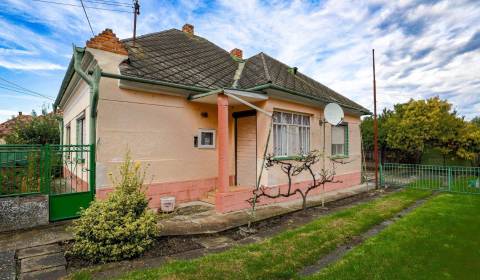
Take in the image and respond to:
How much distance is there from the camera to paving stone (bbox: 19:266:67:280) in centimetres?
380

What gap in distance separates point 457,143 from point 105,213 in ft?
78.3

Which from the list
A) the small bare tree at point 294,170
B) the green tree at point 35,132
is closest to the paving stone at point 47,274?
the small bare tree at point 294,170

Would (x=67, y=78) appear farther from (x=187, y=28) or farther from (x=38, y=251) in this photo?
(x=38, y=251)

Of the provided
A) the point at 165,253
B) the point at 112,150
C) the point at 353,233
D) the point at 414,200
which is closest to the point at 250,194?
the point at 353,233

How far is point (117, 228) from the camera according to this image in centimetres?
455

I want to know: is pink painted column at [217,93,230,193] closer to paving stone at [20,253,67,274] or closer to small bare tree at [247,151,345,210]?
small bare tree at [247,151,345,210]

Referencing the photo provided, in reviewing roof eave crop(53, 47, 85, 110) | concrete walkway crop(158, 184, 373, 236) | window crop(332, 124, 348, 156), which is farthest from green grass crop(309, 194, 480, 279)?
roof eave crop(53, 47, 85, 110)

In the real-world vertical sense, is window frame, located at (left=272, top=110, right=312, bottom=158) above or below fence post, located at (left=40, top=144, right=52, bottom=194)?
above

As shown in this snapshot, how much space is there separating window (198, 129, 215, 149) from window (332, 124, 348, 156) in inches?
260

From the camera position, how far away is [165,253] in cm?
480

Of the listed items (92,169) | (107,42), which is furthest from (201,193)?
(107,42)

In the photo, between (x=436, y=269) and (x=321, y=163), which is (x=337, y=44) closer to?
(x=321, y=163)

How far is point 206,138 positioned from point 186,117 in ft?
3.70

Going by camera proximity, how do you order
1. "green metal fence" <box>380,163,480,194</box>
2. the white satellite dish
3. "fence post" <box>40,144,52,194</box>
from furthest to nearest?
"green metal fence" <box>380,163,480,194</box> → the white satellite dish → "fence post" <box>40,144,52,194</box>
